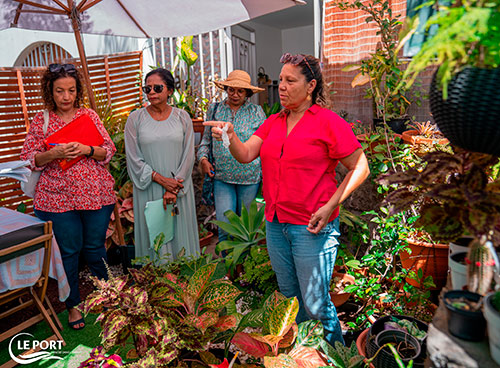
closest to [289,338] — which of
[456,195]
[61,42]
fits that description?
[456,195]

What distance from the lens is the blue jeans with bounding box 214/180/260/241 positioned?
3893mm

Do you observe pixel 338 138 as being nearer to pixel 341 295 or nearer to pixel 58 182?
pixel 341 295

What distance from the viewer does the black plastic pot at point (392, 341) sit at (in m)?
1.78

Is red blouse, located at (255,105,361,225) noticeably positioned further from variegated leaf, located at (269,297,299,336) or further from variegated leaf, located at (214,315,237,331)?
variegated leaf, located at (214,315,237,331)

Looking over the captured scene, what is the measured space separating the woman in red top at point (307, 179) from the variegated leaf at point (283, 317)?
324 millimetres

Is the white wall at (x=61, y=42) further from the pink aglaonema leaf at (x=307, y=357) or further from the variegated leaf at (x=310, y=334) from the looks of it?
the pink aglaonema leaf at (x=307, y=357)

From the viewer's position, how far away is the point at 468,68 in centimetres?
95

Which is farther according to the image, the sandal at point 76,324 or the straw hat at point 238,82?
the straw hat at point 238,82

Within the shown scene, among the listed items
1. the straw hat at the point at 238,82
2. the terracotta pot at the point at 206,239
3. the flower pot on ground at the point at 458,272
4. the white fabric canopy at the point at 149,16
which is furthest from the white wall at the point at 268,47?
the flower pot on ground at the point at 458,272

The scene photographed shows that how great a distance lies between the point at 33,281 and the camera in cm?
285

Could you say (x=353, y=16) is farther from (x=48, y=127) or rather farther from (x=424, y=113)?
(x=48, y=127)

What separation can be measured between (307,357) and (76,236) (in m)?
2.19

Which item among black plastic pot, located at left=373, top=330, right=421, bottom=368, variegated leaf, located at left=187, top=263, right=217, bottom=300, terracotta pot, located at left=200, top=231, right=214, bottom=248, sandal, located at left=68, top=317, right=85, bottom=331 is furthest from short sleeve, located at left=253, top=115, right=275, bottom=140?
terracotta pot, located at left=200, top=231, right=214, bottom=248

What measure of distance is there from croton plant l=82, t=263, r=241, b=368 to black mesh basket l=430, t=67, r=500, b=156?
1.28m
